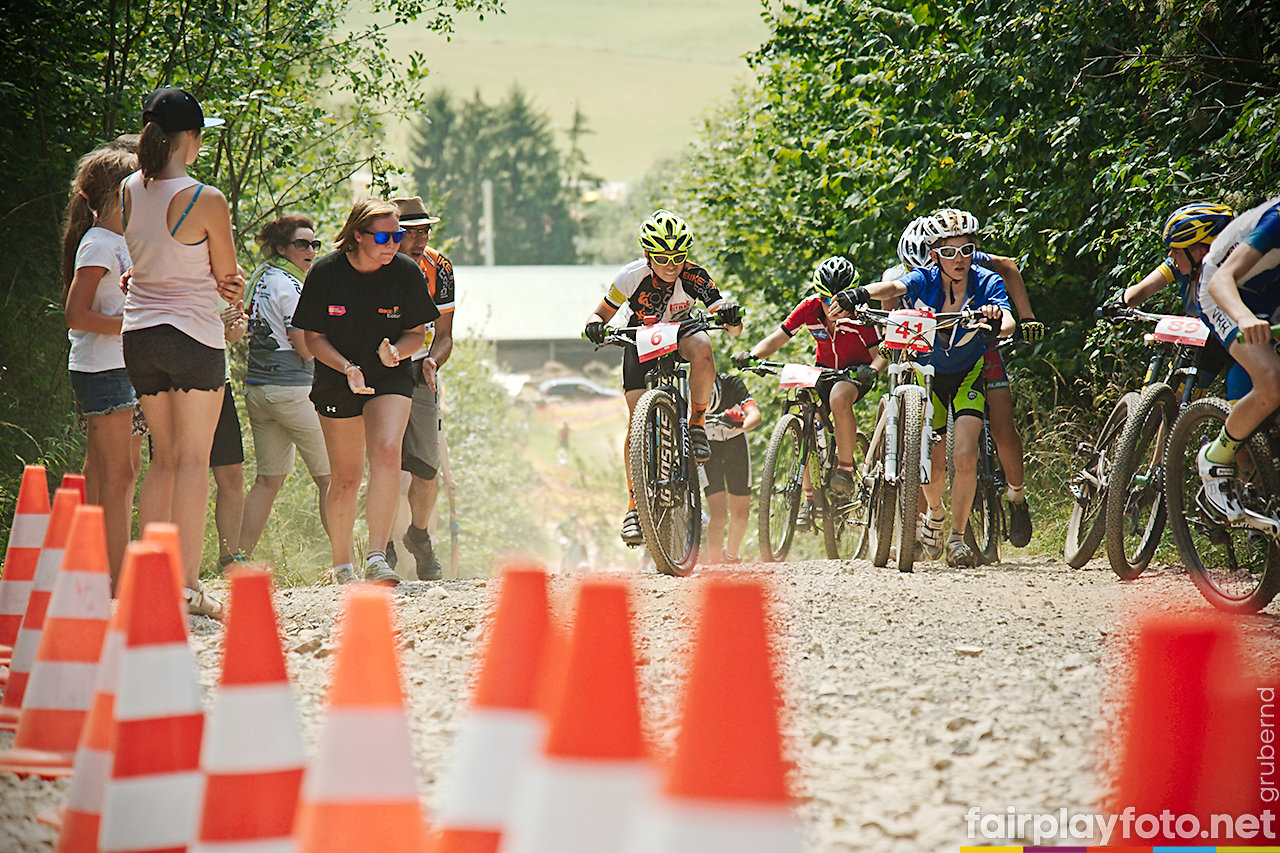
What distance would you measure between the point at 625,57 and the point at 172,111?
16544 centimetres

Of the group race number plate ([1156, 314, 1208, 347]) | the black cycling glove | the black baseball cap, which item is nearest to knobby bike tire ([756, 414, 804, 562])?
the black cycling glove

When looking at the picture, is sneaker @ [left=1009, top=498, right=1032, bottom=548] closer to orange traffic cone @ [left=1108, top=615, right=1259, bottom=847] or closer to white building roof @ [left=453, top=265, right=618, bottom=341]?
orange traffic cone @ [left=1108, top=615, right=1259, bottom=847]

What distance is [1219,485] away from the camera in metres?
5.53

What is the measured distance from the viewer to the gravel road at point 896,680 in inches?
125

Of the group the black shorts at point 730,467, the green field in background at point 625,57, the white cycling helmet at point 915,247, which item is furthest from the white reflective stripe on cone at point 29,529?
the green field in background at point 625,57

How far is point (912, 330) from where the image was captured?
730 centimetres

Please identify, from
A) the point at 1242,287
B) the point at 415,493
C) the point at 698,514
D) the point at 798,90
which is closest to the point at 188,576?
the point at 415,493

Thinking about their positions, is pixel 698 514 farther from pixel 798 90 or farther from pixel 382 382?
pixel 798 90

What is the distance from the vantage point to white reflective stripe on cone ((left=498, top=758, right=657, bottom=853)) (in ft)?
7.32

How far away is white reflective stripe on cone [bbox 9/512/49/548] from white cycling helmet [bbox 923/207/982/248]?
5.24 m

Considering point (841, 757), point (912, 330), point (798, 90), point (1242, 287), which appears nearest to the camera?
point (841, 757)

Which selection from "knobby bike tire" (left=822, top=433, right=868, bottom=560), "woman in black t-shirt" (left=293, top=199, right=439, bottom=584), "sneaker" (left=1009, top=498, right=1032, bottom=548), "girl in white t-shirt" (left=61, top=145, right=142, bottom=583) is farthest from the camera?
Answer: "knobby bike tire" (left=822, top=433, right=868, bottom=560)

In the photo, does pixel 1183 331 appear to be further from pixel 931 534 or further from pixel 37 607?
pixel 37 607

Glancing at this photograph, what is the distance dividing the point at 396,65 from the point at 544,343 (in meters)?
72.1
